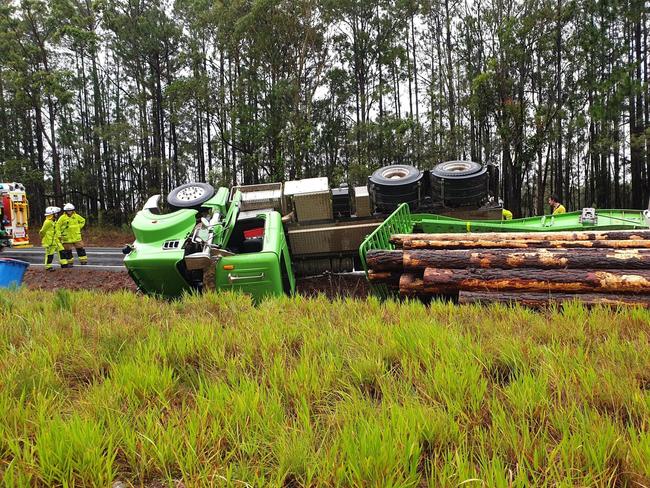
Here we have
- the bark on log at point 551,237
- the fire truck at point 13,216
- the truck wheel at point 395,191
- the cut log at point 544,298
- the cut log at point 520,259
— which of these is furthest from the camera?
the fire truck at point 13,216

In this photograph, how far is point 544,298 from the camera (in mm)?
3984

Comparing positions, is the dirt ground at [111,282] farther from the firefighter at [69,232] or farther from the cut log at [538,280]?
the cut log at [538,280]

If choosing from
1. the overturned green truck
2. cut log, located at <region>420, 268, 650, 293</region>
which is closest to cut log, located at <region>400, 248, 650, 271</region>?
cut log, located at <region>420, 268, 650, 293</region>

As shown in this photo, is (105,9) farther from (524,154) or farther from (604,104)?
(604,104)

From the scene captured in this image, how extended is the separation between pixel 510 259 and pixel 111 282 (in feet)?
26.3

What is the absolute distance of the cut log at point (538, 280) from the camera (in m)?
3.97

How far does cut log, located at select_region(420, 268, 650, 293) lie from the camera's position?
3.97 meters

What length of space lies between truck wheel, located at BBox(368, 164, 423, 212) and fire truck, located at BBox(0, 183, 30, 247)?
36.3 ft

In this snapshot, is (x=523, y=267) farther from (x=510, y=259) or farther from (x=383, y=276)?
(x=383, y=276)

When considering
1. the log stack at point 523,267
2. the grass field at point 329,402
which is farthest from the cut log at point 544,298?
the grass field at point 329,402

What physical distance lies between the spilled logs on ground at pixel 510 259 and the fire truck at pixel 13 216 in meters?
12.2

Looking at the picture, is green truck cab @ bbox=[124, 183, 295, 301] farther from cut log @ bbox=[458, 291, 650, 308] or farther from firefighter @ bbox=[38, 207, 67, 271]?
firefighter @ bbox=[38, 207, 67, 271]

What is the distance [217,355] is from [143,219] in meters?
3.70

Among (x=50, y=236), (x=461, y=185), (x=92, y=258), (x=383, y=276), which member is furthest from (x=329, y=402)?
(x=92, y=258)
